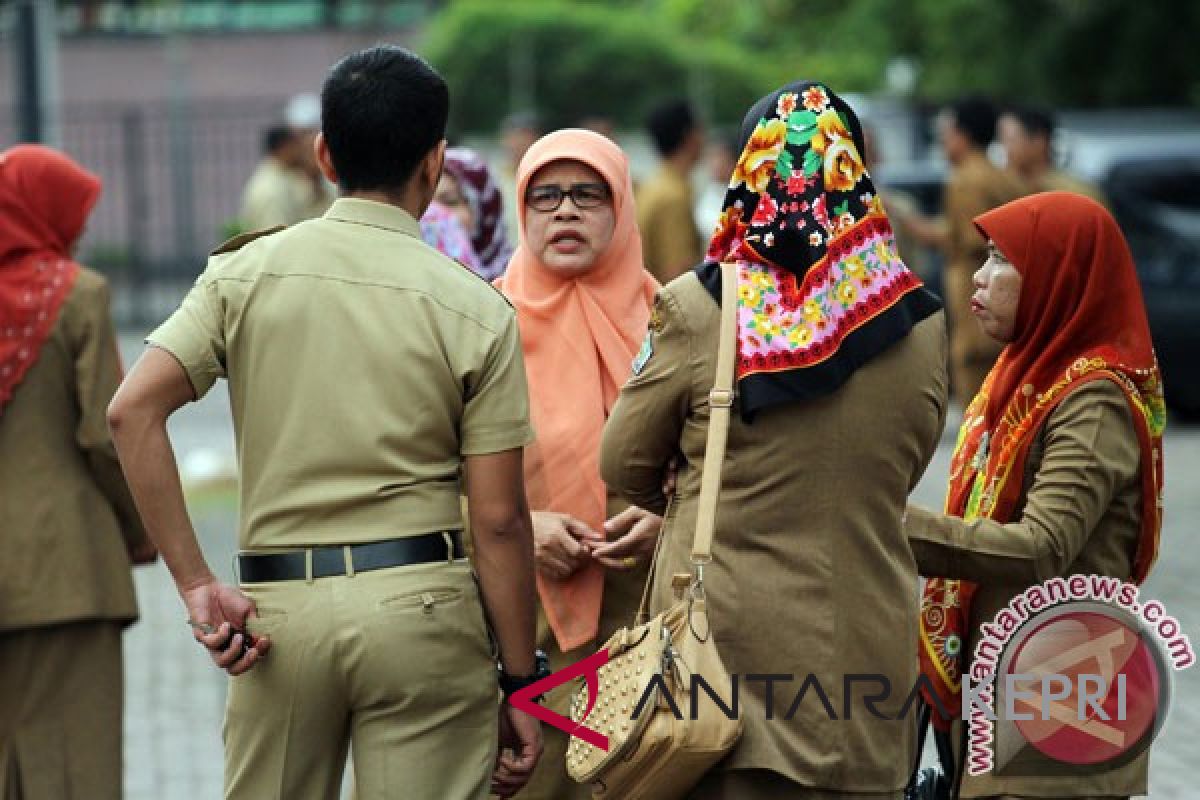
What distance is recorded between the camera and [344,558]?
3645 mm

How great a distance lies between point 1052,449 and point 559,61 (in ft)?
124

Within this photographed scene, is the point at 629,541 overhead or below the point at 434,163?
below

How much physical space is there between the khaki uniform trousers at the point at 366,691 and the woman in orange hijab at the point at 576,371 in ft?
2.45

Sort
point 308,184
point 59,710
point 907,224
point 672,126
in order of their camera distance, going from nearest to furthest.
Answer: point 59,710 → point 907,224 → point 672,126 → point 308,184

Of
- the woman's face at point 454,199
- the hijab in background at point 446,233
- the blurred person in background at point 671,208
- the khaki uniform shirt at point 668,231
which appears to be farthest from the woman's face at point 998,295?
the khaki uniform shirt at point 668,231

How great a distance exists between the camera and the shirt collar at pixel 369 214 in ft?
12.3

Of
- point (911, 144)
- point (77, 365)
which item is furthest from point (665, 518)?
point (911, 144)

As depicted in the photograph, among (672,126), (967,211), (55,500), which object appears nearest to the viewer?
(55,500)

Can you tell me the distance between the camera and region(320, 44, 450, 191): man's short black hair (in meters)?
3.71

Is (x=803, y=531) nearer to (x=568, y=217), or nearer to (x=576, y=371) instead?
(x=576, y=371)

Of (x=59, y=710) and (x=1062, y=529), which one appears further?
(x=59, y=710)

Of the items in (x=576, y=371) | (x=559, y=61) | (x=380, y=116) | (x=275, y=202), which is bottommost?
(x=559, y=61)

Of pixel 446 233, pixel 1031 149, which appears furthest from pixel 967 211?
pixel 446 233

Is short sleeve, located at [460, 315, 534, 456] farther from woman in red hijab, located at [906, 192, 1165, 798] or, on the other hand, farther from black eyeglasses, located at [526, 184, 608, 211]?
black eyeglasses, located at [526, 184, 608, 211]
